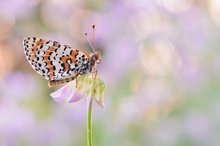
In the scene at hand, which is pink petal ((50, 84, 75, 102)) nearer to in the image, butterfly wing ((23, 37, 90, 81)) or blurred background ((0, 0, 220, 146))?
butterfly wing ((23, 37, 90, 81))

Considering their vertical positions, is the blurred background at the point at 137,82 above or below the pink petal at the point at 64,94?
above

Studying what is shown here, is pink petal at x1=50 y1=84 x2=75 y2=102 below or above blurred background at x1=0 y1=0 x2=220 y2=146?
below

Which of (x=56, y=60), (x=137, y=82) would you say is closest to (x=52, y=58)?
(x=56, y=60)

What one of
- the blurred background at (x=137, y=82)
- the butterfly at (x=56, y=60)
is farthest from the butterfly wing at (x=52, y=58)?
the blurred background at (x=137, y=82)

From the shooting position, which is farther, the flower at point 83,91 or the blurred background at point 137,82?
the blurred background at point 137,82

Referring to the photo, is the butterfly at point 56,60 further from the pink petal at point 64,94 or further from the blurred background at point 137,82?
the blurred background at point 137,82

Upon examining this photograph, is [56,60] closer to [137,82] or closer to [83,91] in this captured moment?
[83,91]

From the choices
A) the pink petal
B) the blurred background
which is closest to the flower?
the pink petal

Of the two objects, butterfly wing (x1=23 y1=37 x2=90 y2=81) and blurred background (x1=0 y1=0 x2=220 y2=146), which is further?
blurred background (x1=0 y1=0 x2=220 y2=146)

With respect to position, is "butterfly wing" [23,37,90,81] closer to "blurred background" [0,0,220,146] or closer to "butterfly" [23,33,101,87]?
"butterfly" [23,33,101,87]
